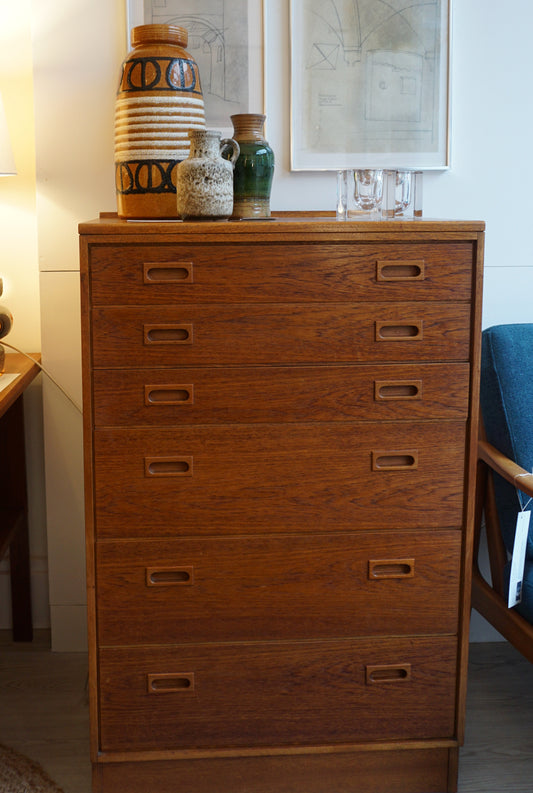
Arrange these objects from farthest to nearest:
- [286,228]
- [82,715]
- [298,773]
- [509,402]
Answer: [82,715]
[509,402]
[298,773]
[286,228]

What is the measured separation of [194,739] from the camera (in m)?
1.86

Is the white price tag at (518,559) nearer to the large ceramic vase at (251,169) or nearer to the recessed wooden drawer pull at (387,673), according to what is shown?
the recessed wooden drawer pull at (387,673)

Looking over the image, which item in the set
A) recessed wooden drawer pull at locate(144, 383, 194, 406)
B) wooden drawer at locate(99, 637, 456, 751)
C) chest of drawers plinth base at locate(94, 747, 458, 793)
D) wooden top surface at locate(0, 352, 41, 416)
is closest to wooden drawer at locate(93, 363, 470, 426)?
recessed wooden drawer pull at locate(144, 383, 194, 406)

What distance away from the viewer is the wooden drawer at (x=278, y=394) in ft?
5.70

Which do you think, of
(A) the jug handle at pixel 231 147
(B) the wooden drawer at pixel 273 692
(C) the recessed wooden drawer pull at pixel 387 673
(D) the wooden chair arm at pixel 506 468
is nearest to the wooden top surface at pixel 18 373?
(B) the wooden drawer at pixel 273 692

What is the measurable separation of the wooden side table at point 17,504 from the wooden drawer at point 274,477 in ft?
2.29

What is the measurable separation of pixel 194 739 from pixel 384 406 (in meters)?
0.85

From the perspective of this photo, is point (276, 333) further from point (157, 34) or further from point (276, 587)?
point (157, 34)

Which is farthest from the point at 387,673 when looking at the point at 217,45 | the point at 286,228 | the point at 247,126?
the point at 217,45

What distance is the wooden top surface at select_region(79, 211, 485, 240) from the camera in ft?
5.50

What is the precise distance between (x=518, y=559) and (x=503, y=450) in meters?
0.31

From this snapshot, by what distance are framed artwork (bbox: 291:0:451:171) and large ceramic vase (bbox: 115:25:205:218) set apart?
39 cm

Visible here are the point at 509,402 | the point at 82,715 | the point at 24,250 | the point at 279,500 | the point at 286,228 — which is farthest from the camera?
the point at 24,250

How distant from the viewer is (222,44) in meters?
2.18
